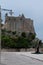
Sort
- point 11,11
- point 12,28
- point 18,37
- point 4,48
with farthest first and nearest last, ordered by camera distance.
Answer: point 12,28
point 18,37
point 4,48
point 11,11

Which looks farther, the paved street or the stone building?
the stone building

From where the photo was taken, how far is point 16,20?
424 feet

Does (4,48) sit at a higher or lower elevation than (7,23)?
lower

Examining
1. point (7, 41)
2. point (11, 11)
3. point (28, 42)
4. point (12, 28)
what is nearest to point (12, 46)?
point (7, 41)

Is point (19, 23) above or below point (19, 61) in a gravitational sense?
above

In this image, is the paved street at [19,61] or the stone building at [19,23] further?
the stone building at [19,23]

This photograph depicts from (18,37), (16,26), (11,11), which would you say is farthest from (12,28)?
(11,11)

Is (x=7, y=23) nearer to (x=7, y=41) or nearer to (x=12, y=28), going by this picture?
(x=12, y=28)

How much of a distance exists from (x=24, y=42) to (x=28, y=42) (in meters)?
4.32

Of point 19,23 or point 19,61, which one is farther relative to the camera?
point 19,23

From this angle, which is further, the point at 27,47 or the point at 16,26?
the point at 16,26

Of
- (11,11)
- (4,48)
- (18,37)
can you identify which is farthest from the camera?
(18,37)

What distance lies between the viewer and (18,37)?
98500mm

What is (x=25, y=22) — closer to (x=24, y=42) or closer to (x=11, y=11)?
(x=24, y=42)
